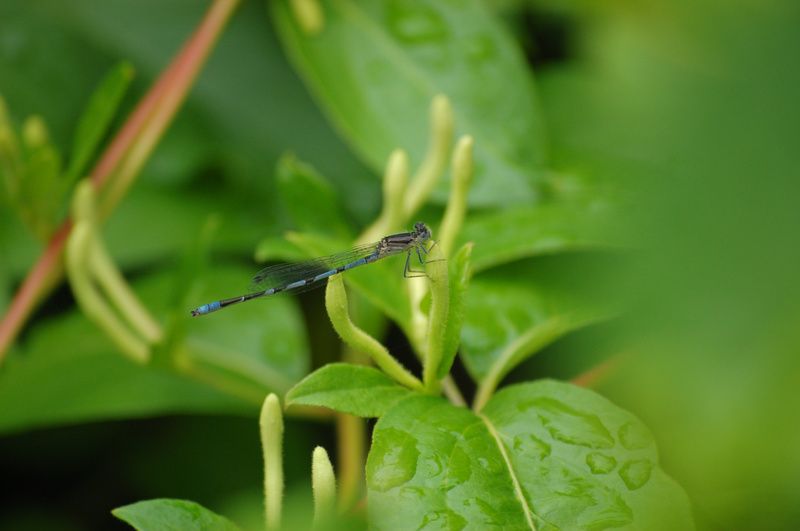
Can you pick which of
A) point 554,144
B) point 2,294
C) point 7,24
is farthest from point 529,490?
point 7,24

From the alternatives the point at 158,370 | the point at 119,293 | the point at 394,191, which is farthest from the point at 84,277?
the point at 394,191

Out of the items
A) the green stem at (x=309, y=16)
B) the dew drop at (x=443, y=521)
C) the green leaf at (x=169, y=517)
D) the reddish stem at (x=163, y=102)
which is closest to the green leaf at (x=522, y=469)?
the dew drop at (x=443, y=521)

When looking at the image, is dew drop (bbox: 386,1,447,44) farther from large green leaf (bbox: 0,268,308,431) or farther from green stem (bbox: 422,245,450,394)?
green stem (bbox: 422,245,450,394)

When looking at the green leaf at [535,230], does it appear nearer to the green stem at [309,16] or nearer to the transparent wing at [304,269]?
Answer: the transparent wing at [304,269]

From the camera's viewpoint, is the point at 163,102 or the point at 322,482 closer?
the point at 322,482

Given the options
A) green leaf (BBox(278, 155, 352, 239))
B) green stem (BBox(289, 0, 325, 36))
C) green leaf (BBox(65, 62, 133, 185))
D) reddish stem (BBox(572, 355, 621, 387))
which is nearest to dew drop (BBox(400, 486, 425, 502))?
reddish stem (BBox(572, 355, 621, 387))

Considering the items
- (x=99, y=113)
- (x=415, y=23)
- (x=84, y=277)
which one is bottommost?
(x=84, y=277)

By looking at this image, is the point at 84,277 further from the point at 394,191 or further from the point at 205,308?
the point at 394,191

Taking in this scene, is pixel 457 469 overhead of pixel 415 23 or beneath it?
beneath
